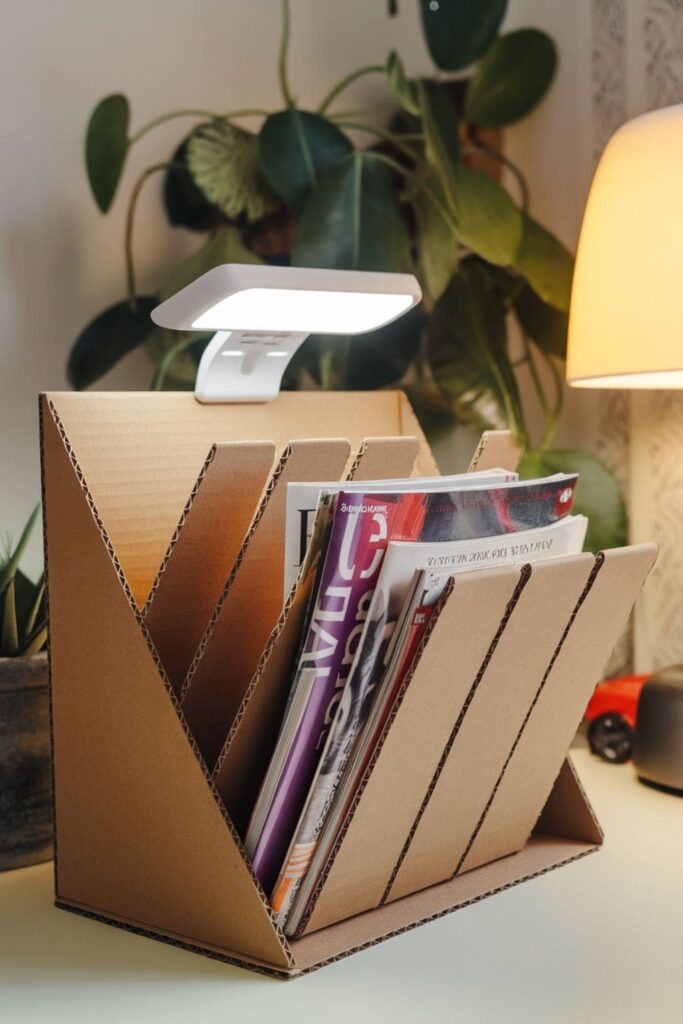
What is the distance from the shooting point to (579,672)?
2.66ft

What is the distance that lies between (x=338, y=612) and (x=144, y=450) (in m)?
0.20

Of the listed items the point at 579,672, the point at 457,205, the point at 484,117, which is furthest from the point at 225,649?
the point at 484,117

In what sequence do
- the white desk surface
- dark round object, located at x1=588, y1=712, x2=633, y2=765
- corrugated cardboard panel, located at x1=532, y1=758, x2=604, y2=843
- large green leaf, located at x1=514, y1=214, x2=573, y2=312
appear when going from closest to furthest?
the white desk surface < corrugated cardboard panel, located at x1=532, y1=758, x2=604, y2=843 < dark round object, located at x1=588, y1=712, x2=633, y2=765 < large green leaf, located at x1=514, y1=214, x2=573, y2=312

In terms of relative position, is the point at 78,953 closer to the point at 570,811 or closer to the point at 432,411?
the point at 570,811

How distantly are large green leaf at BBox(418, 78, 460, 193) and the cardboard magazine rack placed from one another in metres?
0.43

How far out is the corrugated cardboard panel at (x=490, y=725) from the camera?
720mm

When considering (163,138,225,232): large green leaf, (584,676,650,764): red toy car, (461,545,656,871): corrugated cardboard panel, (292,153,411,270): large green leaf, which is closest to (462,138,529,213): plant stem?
(292,153,411,270): large green leaf

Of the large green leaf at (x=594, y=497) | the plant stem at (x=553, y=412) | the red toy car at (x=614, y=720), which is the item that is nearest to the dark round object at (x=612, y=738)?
the red toy car at (x=614, y=720)

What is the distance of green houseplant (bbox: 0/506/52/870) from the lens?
2.69ft

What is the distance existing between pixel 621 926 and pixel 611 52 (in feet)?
2.92

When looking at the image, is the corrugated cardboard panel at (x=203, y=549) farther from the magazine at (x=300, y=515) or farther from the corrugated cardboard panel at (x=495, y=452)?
the corrugated cardboard panel at (x=495, y=452)

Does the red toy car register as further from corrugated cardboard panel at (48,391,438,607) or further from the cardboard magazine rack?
corrugated cardboard panel at (48,391,438,607)

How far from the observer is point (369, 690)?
2.20 ft

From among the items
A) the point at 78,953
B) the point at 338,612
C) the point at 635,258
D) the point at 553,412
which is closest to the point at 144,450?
the point at 338,612
